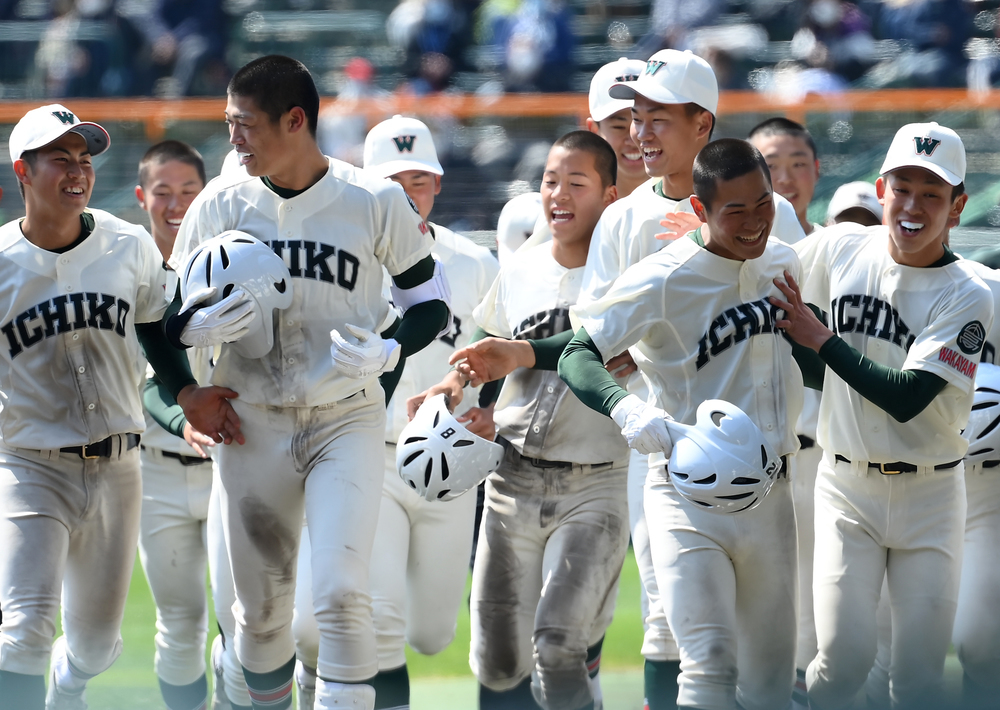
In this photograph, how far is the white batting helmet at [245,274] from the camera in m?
4.16

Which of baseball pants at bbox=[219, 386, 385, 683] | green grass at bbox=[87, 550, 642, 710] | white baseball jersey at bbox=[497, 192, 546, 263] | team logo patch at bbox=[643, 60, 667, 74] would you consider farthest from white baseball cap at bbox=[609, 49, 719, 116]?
green grass at bbox=[87, 550, 642, 710]

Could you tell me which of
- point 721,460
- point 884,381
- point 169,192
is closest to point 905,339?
point 884,381

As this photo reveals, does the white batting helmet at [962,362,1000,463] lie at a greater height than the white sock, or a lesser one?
greater

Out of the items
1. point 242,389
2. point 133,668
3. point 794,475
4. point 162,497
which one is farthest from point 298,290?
point 133,668

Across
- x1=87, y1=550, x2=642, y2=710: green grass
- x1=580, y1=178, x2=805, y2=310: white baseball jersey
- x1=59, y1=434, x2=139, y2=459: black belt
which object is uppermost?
x1=580, y1=178, x2=805, y2=310: white baseball jersey

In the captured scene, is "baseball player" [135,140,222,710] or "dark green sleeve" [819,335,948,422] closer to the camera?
"dark green sleeve" [819,335,948,422]

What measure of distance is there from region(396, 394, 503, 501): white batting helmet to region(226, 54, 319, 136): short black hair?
1.17m

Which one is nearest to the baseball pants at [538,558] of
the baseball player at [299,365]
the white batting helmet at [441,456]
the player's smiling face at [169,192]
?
the white batting helmet at [441,456]

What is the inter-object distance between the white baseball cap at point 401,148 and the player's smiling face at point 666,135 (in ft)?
5.01

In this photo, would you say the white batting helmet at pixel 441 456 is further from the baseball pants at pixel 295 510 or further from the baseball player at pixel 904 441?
the baseball player at pixel 904 441

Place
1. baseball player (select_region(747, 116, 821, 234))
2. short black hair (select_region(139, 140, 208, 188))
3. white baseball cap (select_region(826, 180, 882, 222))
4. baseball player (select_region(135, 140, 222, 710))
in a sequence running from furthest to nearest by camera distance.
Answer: white baseball cap (select_region(826, 180, 882, 222))
baseball player (select_region(747, 116, 821, 234))
short black hair (select_region(139, 140, 208, 188))
baseball player (select_region(135, 140, 222, 710))

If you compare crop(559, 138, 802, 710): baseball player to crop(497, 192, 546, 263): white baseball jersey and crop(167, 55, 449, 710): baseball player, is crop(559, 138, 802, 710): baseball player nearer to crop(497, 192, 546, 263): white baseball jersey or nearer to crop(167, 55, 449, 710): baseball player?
crop(167, 55, 449, 710): baseball player

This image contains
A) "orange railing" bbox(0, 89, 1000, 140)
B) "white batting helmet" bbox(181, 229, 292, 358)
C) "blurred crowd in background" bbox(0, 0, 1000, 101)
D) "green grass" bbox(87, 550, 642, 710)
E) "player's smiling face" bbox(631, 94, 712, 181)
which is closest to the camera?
"white batting helmet" bbox(181, 229, 292, 358)

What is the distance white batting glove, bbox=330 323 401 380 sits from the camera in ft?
13.7
